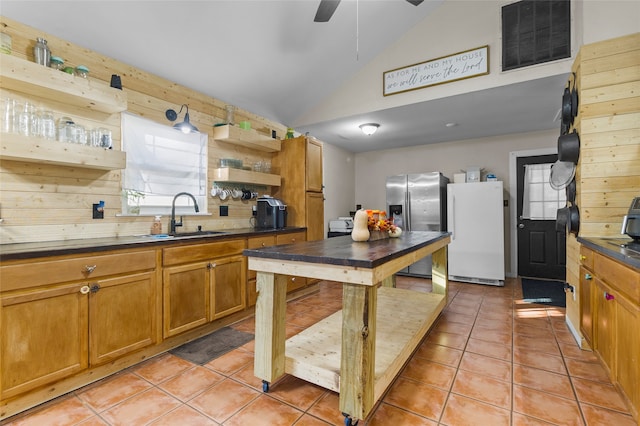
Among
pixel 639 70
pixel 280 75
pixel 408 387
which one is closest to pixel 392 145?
pixel 280 75

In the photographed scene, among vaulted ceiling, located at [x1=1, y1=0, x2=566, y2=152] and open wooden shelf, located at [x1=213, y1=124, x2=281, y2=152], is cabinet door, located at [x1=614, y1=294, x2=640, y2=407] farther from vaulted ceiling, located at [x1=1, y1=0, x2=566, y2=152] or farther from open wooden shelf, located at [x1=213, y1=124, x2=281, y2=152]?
open wooden shelf, located at [x1=213, y1=124, x2=281, y2=152]

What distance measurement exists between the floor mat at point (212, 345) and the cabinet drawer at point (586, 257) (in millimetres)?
2677

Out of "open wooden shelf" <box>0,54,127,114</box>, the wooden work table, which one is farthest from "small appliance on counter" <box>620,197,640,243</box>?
"open wooden shelf" <box>0,54,127,114</box>

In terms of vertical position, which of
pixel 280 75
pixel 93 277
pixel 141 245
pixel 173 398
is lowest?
pixel 173 398

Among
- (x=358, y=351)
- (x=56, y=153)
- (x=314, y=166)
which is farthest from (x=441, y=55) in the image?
(x=56, y=153)

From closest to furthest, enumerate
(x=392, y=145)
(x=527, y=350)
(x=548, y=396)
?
(x=548, y=396) → (x=527, y=350) → (x=392, y=145)

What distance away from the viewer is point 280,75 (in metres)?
3.64

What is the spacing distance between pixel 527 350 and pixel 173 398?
258cm

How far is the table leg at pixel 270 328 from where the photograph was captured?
178cm

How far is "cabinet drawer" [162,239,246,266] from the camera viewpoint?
2387 millimetres

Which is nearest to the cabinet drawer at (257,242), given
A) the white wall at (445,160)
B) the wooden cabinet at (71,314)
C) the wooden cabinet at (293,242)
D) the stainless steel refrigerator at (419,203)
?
the wooden cabinet at (293,242)

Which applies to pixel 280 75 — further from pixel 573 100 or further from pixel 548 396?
pixel 548 396

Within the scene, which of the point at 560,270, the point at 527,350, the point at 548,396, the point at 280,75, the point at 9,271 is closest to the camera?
the point at 9,271

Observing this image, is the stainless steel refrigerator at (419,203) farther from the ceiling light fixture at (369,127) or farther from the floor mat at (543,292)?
the floor mat at (543,292)
